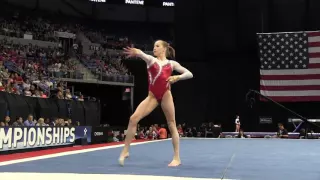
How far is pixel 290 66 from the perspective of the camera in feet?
65.6

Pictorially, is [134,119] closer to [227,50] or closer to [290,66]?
[290,66]

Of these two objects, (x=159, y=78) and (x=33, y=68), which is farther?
(x=33, y=68)

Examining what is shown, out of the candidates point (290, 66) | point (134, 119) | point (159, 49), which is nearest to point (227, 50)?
point (290, 66)

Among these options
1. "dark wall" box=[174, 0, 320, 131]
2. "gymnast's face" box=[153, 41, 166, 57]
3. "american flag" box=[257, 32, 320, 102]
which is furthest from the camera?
"dark wall" box=[174, 0, 320, 131]

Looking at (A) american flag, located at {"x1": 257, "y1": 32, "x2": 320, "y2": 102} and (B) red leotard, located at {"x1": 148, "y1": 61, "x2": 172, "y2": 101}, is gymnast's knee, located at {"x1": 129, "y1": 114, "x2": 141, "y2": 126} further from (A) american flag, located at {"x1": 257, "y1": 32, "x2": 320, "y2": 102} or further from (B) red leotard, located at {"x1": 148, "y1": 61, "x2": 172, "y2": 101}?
(A) american flag, located at {"x1": 257, "y1": 32, "x2": 320, "y2": 102}

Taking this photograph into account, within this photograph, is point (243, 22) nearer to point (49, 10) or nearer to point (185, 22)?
point (185, 22)

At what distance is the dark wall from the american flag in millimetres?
1175

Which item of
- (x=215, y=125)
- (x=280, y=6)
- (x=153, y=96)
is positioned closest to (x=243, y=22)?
(x=280, y=6)

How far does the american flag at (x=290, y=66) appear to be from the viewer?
19.7 m

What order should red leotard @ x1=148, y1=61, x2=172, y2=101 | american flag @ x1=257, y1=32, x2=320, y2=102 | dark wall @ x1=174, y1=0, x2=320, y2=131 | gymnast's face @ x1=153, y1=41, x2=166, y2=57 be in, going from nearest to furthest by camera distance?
red leotard @ x1=148, y1=61, x2=172, y2=101 → gymnast's face @ x1=153, y1=41, x2=166, y2=57 → american flag @ x1=257, y1=32, x2=320, y2=102 → dark wall @ x1=174, y1=0, x2=320, y2=131

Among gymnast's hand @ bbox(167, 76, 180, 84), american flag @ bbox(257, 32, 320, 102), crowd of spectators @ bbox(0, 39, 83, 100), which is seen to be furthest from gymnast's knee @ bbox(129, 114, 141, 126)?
american flag @ bbox(257, 32, 320, 102)

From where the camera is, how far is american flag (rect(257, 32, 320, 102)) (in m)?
19.7

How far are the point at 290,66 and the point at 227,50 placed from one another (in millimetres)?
3803

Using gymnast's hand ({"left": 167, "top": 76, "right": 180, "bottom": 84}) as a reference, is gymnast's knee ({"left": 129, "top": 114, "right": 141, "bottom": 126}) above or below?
below
